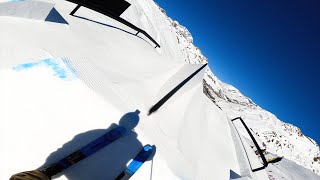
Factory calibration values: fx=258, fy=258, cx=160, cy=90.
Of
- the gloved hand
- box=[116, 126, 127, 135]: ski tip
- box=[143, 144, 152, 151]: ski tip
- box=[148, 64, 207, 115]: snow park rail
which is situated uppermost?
box=[148, 64, 207, 115]: snow park rail

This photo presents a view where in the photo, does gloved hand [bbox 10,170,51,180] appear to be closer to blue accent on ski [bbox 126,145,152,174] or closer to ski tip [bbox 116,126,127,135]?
blue accent on ski [bbox 126,145,152,174]

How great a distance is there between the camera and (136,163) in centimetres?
471

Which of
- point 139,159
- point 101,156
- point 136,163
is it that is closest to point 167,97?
point 139,159

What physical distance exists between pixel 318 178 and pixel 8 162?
17350 mm

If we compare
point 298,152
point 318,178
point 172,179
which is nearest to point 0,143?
point 172,179

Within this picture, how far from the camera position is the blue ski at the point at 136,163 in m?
4.27

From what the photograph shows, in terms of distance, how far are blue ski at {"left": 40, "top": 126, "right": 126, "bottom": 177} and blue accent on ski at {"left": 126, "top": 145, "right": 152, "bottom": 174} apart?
56cm

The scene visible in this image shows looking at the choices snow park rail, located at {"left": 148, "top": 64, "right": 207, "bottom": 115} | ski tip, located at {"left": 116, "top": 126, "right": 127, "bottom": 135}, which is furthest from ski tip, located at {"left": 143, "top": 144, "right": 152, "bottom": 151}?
snow park rail, located at {"left": 148, "top": 64, "right": 207, "bottom": 115}

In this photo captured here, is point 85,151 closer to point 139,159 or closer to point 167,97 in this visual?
point 139,159

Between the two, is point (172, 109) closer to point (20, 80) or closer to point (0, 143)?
point (20, 80)

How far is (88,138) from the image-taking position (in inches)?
183

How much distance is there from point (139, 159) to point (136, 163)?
0.17 meters

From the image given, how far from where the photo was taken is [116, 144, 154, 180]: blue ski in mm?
4273

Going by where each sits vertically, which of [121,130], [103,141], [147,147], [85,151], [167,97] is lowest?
[85,151]
